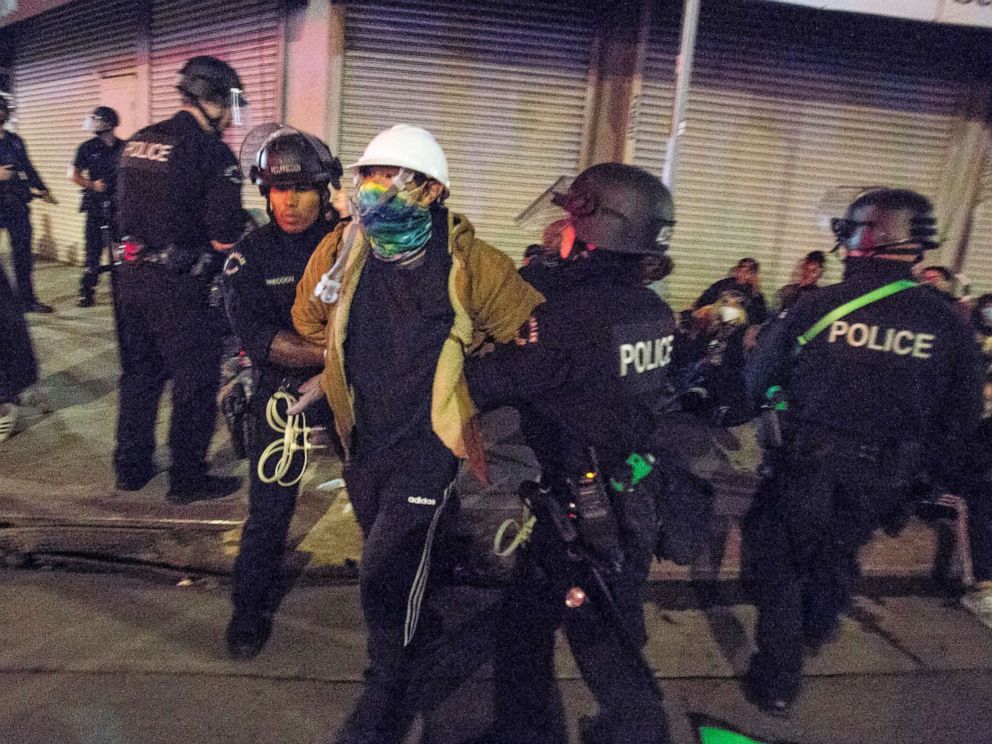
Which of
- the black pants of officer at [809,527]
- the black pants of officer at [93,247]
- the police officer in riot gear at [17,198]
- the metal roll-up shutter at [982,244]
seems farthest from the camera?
the black pants of officer at [93,247]

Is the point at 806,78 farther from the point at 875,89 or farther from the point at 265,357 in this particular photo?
the point at 265,357

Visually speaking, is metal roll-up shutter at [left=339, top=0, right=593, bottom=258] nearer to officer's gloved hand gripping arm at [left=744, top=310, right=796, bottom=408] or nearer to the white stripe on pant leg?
officer's gloved hand gripping arm at [left=744, top=310, right=796, bottom=408]

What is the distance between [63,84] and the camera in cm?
1098

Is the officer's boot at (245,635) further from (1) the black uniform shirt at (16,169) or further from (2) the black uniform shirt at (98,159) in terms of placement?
(1) the black uniform shirt at (16,169)

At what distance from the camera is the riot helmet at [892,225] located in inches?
115

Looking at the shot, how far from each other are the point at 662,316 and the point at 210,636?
226cm

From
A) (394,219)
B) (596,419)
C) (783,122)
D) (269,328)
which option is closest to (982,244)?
(783,122)

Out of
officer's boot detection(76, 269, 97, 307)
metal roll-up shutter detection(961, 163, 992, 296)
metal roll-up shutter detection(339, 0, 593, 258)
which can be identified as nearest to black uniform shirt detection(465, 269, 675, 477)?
metal roll-up shutter detection(339, 0, 593, 258)

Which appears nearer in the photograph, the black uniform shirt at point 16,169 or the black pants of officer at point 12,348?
the black pants of officer at point 12,348

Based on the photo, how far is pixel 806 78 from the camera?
7348 millimetres

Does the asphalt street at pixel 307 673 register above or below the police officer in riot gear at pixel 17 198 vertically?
below

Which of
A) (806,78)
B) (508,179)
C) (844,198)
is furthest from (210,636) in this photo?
(806,78)

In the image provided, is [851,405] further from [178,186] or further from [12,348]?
[12,348]

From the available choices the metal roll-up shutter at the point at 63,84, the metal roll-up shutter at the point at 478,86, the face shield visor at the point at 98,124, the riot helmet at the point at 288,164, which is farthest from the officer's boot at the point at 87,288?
the riot helmet at the point at 288,164
